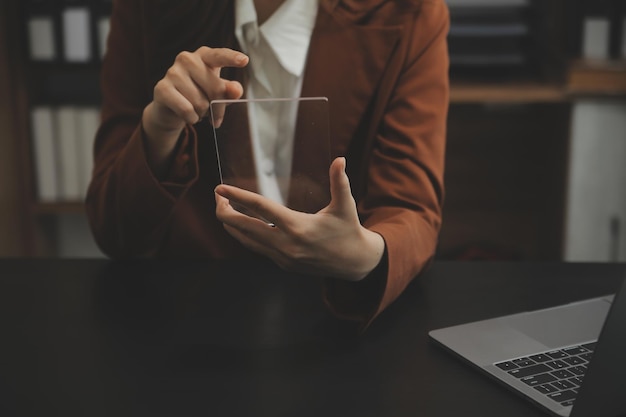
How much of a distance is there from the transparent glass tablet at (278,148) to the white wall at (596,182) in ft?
4.33

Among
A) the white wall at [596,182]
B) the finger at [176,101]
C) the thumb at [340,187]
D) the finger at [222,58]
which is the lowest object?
the white wall at [596,182]

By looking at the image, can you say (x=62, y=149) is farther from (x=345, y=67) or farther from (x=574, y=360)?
(x=574, y=360)

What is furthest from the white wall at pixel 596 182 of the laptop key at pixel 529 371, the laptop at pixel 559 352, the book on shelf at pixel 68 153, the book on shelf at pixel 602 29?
the laptop key at pixel 529 371

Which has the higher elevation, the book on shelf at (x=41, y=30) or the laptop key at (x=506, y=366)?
the book on shelf at (x=41, y=30)

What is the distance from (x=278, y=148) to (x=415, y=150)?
0.25 metres

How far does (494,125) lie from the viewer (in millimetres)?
2283

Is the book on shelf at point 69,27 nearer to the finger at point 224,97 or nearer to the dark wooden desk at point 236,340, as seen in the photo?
the dark wooden desk at point 236,340

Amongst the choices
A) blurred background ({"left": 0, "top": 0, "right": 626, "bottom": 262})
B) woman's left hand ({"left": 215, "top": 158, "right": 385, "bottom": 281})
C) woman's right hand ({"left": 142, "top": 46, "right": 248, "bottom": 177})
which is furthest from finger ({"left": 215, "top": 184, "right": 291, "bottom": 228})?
blurred background ({"left": 0, "top": 0, "right": 626, "bottom": 262})

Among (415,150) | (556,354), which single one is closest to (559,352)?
(556,354)

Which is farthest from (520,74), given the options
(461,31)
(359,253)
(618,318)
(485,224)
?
(618,318)

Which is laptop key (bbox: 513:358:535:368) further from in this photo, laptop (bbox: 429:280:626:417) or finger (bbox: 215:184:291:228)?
finger (bbox: 215:184:291:228)

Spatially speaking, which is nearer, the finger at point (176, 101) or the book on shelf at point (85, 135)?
the finger at point (176, 101)

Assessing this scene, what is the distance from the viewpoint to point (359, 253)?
0.81 metres

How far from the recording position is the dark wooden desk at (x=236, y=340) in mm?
677
